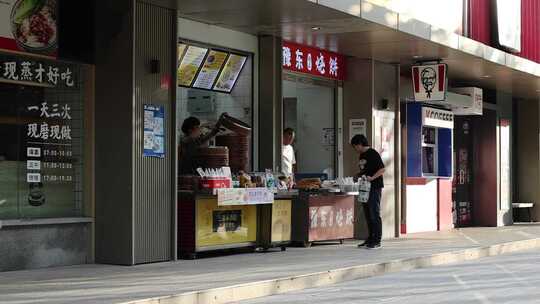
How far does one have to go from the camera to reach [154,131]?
38.2 feet

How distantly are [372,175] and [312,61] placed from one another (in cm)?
270

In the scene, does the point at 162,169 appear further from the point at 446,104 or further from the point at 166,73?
the point at 446,104

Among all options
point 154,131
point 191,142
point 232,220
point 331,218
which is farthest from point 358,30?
point 154,131

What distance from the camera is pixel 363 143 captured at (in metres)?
14.4

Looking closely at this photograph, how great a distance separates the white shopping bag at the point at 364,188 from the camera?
46.8 ft

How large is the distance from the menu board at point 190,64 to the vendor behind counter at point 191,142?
0.72m

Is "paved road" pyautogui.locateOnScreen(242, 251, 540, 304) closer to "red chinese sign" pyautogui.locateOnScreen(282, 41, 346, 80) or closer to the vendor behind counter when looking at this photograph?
the vendor behind counter

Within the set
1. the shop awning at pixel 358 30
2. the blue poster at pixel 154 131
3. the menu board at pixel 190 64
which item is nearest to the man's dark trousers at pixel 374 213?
the shop awning at pixel 358 30

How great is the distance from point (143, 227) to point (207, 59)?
11.2ft

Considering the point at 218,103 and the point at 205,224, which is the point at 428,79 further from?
the point at 205,224

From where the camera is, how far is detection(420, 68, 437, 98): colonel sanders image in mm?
16906

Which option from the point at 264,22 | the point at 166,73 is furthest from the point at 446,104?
the point at 166,73

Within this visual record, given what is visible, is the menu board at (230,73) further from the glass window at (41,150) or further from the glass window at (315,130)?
the glass window at (41,150)

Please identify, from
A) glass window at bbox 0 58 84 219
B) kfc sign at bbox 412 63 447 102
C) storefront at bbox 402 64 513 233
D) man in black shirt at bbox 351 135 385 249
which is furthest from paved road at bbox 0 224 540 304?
storefront at bbox 402 64 513 233
